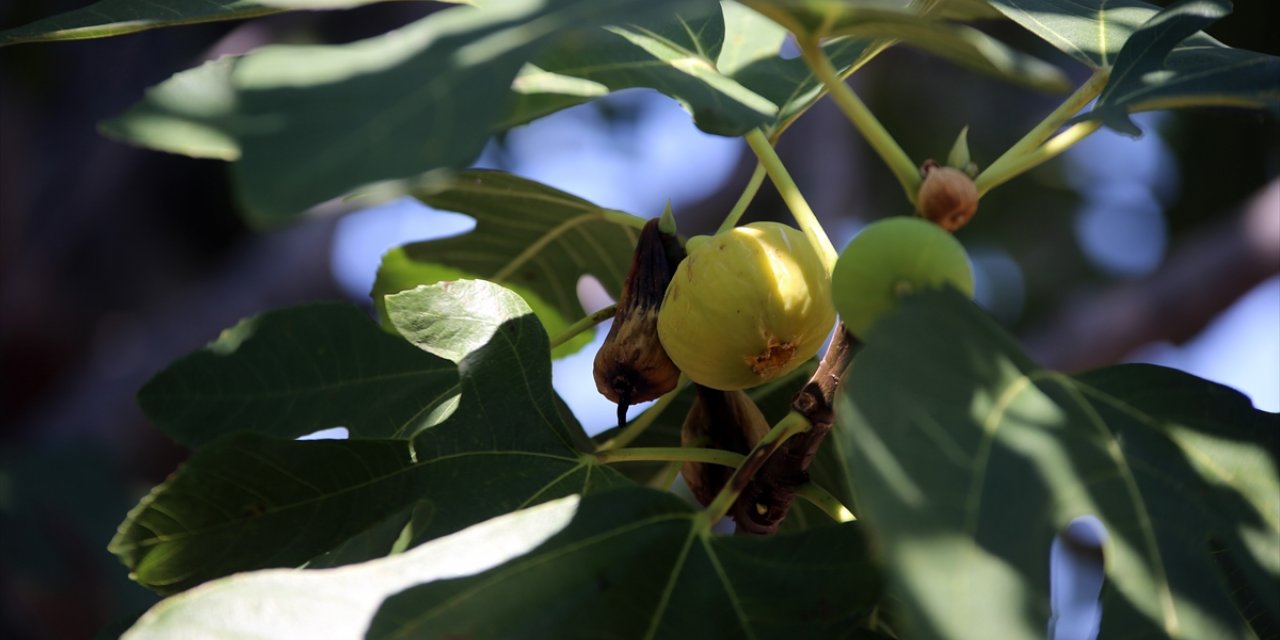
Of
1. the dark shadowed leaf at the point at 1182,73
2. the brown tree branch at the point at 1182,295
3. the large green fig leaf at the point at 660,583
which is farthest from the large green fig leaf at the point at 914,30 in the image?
the brown tree branch at the point at 1182,295

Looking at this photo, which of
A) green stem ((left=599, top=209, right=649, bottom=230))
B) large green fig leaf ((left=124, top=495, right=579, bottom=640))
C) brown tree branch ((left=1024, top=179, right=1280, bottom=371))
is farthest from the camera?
brown tree branch ((left=1024, top=179, right=1280, bottom=371))

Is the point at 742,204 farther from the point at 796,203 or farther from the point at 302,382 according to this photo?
the point at 302,382

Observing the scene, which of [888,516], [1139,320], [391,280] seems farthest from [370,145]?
[1139,320]

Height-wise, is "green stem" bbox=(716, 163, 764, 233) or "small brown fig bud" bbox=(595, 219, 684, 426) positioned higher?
"green stem" bbox=(716, 163, 764, 233)

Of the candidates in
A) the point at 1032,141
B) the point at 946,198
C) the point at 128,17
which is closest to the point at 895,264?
the point at 946,198

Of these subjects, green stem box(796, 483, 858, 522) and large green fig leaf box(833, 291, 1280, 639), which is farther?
green stem box(796, 483, 858, 522)

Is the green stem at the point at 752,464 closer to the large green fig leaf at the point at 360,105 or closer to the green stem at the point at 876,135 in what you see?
the green stem at the point at 876,135

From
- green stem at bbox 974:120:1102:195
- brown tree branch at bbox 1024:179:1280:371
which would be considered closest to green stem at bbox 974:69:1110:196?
green stem at bbox 974:120:1102:195

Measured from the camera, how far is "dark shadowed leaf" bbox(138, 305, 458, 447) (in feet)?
2.88

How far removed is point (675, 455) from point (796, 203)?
0.63 feet

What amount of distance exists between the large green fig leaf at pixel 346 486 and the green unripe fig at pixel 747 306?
104 millimetres

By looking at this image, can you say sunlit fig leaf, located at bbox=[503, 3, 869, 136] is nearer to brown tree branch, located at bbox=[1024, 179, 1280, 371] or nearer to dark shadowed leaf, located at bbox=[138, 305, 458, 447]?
dark shadowed leaf, located at bbox=[138, 305, 458, 447]

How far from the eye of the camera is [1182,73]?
0.79 m

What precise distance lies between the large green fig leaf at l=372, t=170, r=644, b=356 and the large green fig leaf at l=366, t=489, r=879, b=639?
46cm
